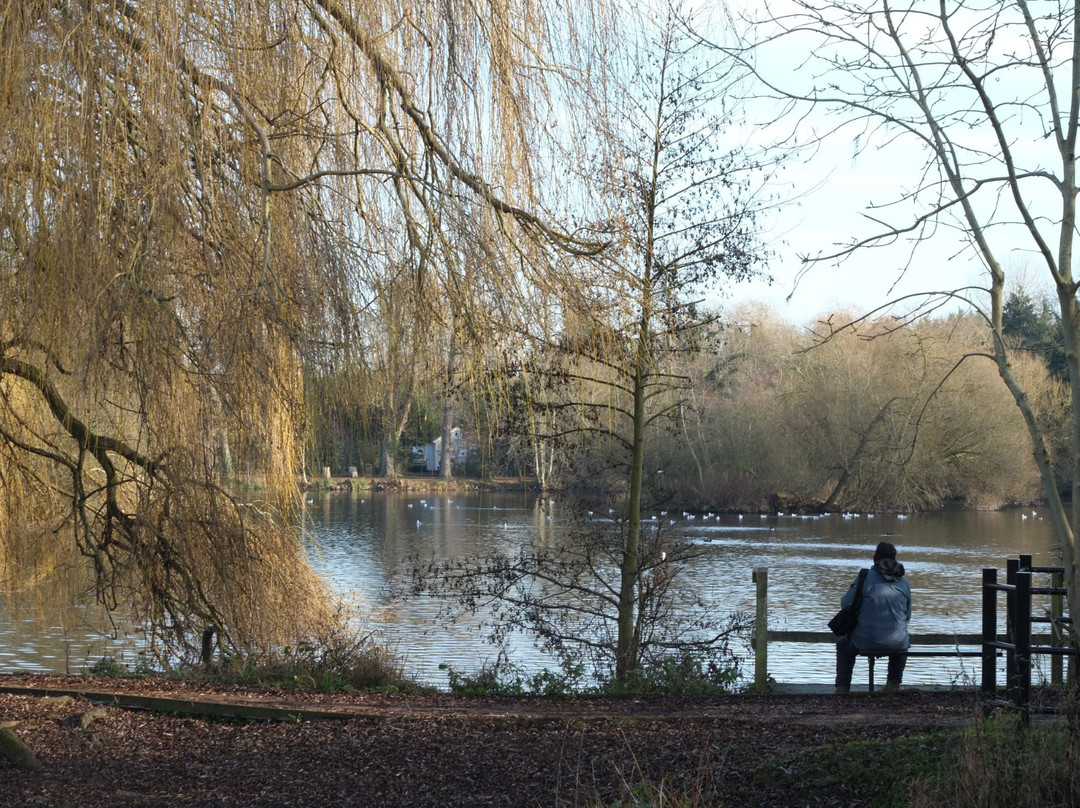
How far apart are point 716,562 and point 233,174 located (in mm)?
20239

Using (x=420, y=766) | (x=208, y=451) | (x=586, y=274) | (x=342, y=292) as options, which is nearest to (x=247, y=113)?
(x=342, y=292)

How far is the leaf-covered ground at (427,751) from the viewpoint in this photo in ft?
15.2

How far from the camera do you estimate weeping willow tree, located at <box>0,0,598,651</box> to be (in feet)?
11.8

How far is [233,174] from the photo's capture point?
4094 millimetres

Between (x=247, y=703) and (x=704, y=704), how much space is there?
9.57ft

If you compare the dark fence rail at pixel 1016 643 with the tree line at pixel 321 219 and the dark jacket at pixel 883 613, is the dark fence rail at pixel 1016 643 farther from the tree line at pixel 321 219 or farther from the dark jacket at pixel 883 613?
the dark jacket at pixel 883 613

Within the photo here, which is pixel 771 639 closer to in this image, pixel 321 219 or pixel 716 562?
pixel 321 219

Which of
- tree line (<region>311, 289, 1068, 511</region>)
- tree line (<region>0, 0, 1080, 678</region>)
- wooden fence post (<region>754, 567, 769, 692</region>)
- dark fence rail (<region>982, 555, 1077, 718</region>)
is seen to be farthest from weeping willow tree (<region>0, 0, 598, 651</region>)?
tree line (<region>311, 289, 1068, 511</region>)

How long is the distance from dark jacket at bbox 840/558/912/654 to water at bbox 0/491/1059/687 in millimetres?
608

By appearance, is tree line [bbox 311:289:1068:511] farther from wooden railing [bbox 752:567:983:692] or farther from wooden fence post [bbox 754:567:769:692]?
wooden fence post [bbox 754:567:769:692]

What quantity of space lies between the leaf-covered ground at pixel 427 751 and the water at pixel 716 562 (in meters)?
1.27

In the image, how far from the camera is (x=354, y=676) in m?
8.59

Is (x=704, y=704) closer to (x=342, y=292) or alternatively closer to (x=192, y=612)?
(x=192, y=612)

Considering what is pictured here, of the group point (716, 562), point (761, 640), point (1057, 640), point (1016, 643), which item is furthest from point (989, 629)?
point (716, 562)
